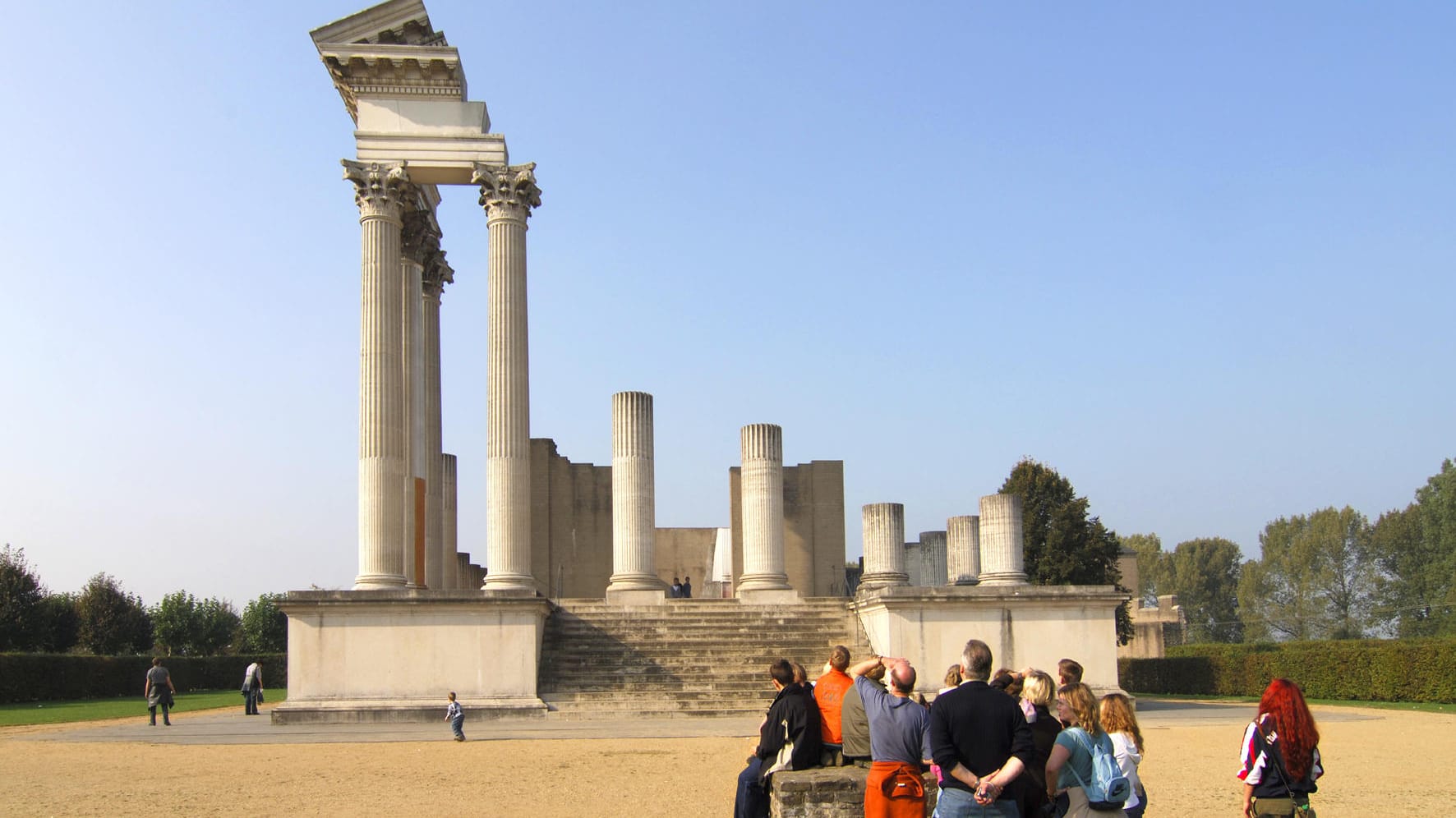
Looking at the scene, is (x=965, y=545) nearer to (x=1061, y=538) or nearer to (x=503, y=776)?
(x=1061, y=538)

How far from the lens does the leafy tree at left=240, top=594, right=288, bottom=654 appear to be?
76.7m

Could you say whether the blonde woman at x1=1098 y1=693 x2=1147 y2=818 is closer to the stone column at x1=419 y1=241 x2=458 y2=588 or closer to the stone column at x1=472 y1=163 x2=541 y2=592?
the stone column at x1=472 y1=163 x2=541 y2=592

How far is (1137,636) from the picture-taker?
79.0 meters

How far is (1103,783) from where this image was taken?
8406 mm

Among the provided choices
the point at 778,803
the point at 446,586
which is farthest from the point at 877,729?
the point at 446,586

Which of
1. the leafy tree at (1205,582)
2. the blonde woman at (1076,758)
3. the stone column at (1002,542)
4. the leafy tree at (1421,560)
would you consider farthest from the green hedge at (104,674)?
the leafy tree at (1205,582)

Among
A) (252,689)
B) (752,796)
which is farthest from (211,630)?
(752,796)

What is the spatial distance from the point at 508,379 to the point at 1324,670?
28.3 meters

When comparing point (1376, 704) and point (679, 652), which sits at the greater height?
point (679, 652)

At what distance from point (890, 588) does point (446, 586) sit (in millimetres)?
14483

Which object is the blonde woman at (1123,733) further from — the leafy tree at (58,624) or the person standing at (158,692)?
the leafy tree at (58,624)

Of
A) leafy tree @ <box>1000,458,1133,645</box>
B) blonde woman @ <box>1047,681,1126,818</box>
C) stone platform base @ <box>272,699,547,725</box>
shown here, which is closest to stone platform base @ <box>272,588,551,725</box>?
stone platform base @ <box>272,699,547,725</box>

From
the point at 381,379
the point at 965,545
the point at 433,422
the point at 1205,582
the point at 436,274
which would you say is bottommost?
the point at 1205,582

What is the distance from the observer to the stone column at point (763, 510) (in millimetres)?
35188
